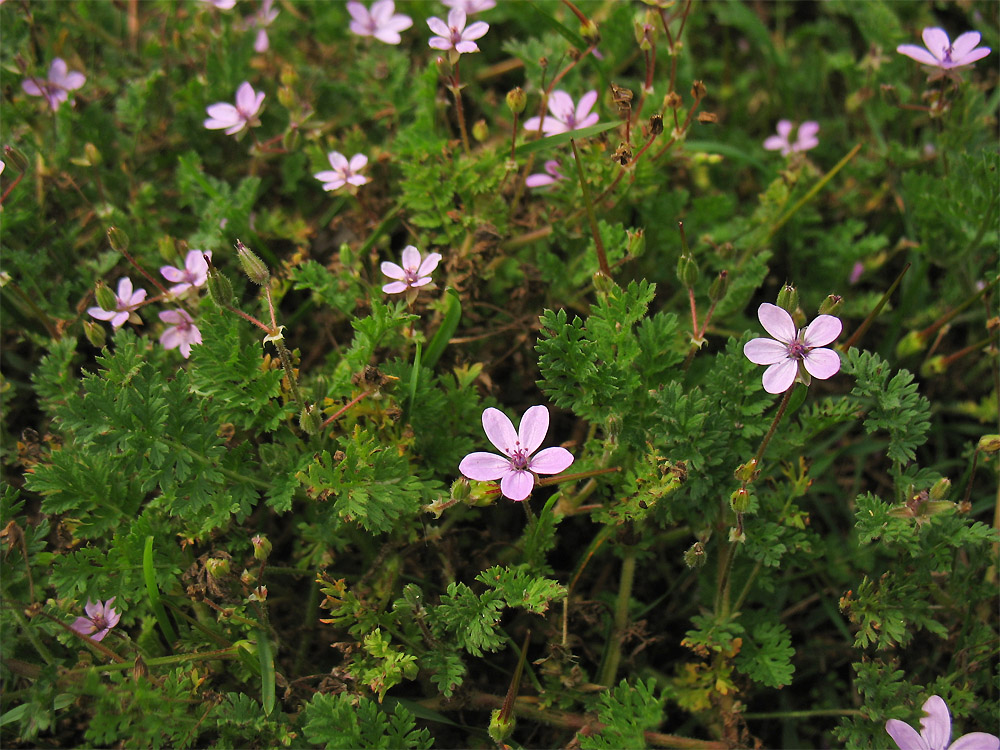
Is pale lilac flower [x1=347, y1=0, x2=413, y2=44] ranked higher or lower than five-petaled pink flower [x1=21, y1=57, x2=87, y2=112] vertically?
higher

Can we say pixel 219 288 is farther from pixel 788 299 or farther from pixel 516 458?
pixel 788 299

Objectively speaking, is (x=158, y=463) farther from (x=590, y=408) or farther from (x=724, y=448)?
(x=724, y=448)

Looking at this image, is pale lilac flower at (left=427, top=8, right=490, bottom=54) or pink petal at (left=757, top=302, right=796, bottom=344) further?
pale lilac flower at (left=427, top=8, right=490, bottom=54)

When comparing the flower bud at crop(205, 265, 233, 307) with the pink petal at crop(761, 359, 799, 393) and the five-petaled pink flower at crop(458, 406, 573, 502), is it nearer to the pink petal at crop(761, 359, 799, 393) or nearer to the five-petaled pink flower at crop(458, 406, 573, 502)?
the five-petaled pink flower at crop(458, 406, 573, 502)

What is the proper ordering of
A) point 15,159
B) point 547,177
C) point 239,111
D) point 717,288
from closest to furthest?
point 717,288 < point 15,159 < point 547,177 < point 239,111

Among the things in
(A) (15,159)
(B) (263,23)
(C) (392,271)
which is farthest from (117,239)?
(B) (263,23)

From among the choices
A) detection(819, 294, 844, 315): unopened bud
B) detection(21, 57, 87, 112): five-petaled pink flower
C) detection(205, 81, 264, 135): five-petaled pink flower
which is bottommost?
detection(819, 294, 844, 315): unopened bud

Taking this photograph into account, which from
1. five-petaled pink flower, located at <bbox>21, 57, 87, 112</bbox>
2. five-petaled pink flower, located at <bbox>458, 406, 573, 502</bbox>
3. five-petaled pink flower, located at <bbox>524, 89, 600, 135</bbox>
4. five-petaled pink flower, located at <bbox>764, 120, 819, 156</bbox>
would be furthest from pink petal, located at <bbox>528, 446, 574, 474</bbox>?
five-petaled pink flower, located at <bbox>21, 57, 87, 112</bbox>

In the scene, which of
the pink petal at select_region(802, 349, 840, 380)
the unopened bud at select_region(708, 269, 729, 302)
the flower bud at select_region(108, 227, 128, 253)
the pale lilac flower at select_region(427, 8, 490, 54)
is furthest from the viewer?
the pale lilac flower at select_region(427, 8, 490, 54)
